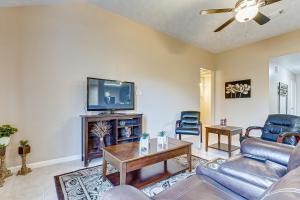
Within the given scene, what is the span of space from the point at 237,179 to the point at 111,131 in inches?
94.8

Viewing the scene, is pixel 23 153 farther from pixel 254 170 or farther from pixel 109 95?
pixel 254 170

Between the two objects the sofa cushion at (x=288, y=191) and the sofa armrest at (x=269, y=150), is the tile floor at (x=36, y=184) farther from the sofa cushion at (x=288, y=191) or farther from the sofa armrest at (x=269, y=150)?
the sofa armrest at (x=269, y=150)

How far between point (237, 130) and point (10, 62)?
424 cm

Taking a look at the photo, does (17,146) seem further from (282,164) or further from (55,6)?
(282,164)

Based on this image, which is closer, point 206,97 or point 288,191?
point 288,191

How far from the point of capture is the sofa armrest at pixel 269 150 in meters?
1.52

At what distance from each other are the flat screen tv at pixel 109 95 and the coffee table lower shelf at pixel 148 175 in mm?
1383

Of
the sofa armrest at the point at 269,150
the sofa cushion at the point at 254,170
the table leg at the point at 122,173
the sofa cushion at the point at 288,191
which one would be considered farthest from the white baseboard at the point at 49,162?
the sofa cushion at the point at 288,191

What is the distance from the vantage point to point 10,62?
98.7 inches

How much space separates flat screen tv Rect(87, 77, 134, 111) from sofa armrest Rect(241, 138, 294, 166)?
238 cm

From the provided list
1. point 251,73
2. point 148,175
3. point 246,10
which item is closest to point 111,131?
point 148,175

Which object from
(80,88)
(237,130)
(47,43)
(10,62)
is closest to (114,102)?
(80,88)

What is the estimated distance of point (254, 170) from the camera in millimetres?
1373

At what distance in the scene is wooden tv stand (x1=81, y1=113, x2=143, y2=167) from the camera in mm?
2744
